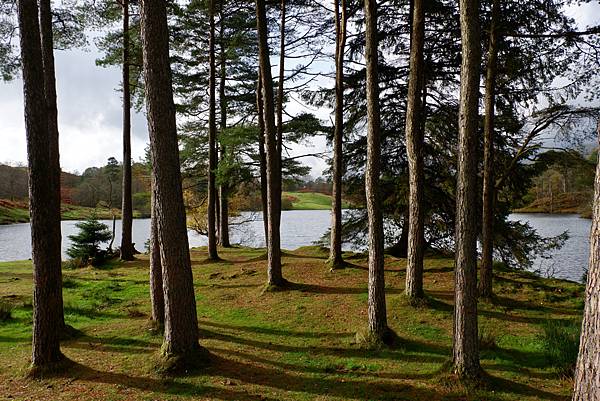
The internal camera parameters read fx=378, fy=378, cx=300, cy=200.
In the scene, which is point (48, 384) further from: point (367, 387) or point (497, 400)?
point (497, 400)

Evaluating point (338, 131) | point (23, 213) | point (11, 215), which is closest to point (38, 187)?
point (338, 131)

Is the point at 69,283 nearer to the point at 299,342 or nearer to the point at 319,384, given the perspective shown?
the point at 299,342

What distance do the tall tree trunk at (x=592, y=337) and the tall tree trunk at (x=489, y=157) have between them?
19.7ft

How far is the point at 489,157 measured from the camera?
808 centimetres

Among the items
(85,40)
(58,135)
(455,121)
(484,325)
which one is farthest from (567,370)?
(85,40)

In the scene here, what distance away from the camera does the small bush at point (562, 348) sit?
16.8 feet

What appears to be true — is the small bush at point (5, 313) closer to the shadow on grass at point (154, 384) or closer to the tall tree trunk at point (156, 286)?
the tall tree trunk at point (156, 286)

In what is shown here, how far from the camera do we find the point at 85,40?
1039cm

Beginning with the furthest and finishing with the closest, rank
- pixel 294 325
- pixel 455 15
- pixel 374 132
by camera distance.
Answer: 1. pixel 455 15
2. pixel 294 325
3. pixel 374 132

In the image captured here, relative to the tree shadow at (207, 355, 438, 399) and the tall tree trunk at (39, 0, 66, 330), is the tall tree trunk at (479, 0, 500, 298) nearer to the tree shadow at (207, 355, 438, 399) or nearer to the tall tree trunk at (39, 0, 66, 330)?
the tree shadow at (207, 355, 438, 399)

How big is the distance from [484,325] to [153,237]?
634 cm

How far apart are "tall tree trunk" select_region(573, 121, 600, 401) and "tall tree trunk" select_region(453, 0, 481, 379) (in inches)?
93.1

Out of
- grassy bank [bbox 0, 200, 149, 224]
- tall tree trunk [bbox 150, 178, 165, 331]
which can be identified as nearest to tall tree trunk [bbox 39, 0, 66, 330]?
tall tree trunk [bbox 150, 178, 165, 331]

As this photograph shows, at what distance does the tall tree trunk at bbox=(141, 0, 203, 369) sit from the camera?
532 centimetres
